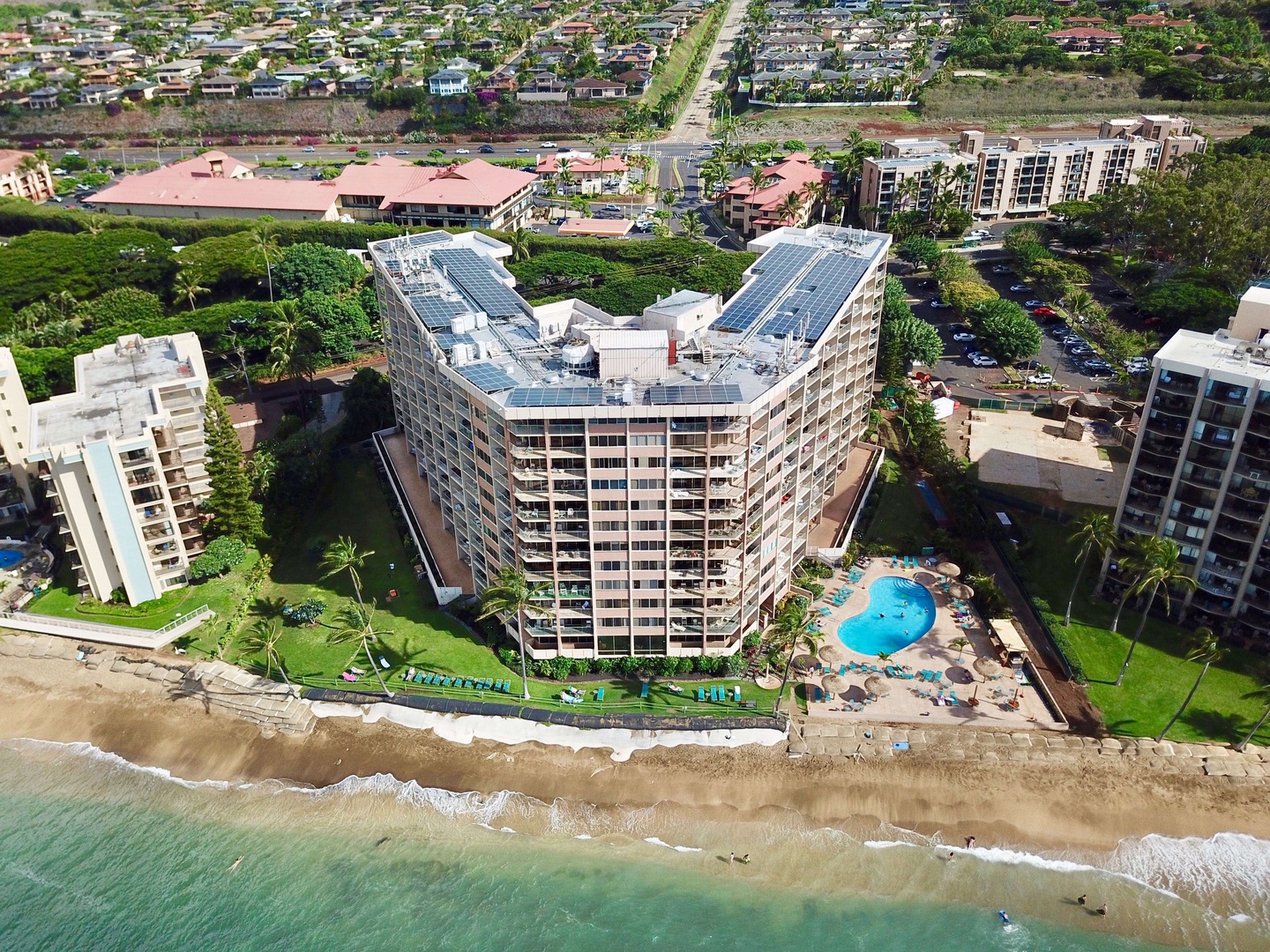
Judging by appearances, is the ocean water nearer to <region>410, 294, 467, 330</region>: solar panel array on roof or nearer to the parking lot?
<region>410, 294, 467, 330</region>: solar panel array on roof

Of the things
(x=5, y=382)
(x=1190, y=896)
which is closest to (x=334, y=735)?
(x=5, y=382)

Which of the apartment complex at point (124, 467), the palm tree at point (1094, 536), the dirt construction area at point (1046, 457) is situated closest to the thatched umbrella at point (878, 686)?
the palm tree at point (1094, 536)

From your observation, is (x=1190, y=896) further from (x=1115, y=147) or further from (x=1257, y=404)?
(x=1115, y=147)

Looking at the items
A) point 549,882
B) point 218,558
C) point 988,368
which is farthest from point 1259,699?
point 218,558

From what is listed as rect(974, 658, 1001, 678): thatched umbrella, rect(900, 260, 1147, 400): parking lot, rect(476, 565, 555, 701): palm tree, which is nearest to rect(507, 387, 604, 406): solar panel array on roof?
rect(476, 565, 555, 701): palm tree

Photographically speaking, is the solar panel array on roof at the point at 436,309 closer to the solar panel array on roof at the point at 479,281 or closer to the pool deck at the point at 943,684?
the solar panel array on roof at the point at 479,281

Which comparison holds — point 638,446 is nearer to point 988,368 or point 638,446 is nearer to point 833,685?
point 833,685
